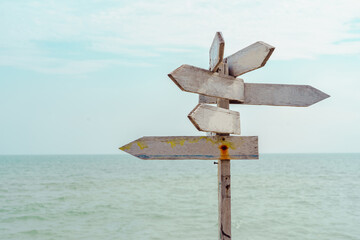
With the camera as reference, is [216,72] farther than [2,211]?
No

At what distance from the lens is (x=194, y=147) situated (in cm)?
279

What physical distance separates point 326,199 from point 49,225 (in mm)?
12636

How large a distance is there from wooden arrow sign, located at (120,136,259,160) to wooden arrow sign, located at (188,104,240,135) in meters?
0.10

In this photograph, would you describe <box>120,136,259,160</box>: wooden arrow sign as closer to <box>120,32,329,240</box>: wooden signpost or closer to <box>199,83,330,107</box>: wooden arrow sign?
<box>120,32,329,240</box>: wooden signpost

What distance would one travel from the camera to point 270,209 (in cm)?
1328

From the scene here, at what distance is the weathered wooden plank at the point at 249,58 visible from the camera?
2.79 metres

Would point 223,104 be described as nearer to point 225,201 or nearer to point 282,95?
point 282,95

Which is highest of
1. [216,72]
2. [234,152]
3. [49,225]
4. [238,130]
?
[216,72]

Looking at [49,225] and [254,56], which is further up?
[254,56]

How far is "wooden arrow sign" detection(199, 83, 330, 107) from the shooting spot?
10.1 feet

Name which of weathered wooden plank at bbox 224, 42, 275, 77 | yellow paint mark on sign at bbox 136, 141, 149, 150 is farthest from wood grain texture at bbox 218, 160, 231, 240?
weathered wooden plank at bbox 224, 42, 275, 77

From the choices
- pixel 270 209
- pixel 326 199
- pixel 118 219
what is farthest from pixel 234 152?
pixel 326 199

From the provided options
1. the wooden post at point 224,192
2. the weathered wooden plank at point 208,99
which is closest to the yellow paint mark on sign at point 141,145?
the wooden post at point 224,192

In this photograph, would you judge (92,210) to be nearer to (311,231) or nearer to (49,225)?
(49,225)
